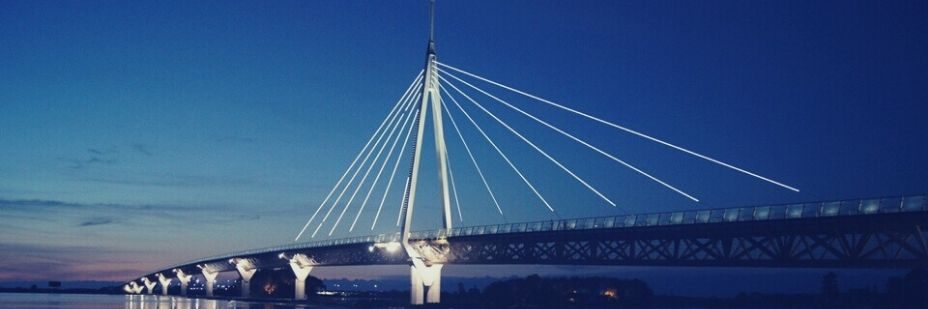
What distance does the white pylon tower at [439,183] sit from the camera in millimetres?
71188

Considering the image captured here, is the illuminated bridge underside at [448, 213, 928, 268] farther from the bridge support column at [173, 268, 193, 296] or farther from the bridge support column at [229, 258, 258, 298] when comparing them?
the bridge support column at [173, 268, 193, 296]

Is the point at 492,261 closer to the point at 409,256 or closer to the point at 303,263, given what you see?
the point at 409,256

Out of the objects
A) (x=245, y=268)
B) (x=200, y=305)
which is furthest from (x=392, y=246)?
(x=245, y=268)

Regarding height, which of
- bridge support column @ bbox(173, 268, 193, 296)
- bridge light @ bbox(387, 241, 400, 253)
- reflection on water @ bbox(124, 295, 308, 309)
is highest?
bridge light @ bbox(387, 241, 400, 253)

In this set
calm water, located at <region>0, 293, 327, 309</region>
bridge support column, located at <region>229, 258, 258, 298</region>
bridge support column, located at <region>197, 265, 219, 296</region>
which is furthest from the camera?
bridge support column, located at <region>197, 265, 219, 296</region>

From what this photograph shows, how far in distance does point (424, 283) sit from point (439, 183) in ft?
47.5

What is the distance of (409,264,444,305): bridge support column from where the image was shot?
82.1 m

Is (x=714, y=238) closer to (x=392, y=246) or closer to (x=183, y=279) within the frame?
(x=392, y=246)

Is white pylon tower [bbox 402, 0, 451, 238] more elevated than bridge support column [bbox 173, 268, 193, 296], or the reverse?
white pylon tower [bbox 402, 0, 451, 238]

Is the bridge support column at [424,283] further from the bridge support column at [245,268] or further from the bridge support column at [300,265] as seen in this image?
the bridge support column at [245,268]

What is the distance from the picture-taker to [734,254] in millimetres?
51188

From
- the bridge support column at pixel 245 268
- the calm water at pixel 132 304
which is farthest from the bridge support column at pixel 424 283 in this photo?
the bridge support column at pixel 245 268

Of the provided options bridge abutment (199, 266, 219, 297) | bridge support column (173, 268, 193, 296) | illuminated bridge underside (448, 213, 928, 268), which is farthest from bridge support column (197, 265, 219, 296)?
illuminated bridge underside (448, 213, 928, 268)

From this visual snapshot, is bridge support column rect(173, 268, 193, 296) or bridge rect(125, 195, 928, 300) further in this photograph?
bridge support column rect(173, 268, 193, 296)
